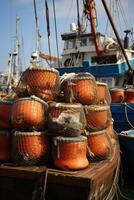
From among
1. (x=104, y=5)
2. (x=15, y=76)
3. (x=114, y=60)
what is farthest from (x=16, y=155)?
(x=15, y=76)

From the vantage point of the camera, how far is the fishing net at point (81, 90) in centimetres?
705

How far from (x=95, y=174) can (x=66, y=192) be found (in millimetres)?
500

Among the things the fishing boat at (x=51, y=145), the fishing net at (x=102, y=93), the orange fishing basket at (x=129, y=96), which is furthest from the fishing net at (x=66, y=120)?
the orange fishing basket at (x=129, y=96)

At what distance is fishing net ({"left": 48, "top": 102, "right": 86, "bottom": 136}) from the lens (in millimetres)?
6281

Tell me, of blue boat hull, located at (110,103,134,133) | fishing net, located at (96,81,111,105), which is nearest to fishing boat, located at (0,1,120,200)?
fishing net, located at (96,81,111,105)

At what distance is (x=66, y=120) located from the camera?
6309 millimetres

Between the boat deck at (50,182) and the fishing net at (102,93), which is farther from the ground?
the fishing net at (102,93)

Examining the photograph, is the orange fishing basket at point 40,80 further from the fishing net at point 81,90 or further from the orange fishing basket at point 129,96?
the orange fishing basket at point 129,96

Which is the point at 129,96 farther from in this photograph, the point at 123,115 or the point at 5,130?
the point at 5,130

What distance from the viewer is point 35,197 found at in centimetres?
596

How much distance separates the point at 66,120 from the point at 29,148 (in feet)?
2.36

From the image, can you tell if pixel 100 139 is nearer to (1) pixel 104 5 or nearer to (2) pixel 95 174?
(2) pixel 95 174

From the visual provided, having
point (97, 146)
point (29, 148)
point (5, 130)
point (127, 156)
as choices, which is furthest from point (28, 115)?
point (127, 156)

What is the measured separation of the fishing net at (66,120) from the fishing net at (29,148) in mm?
278
